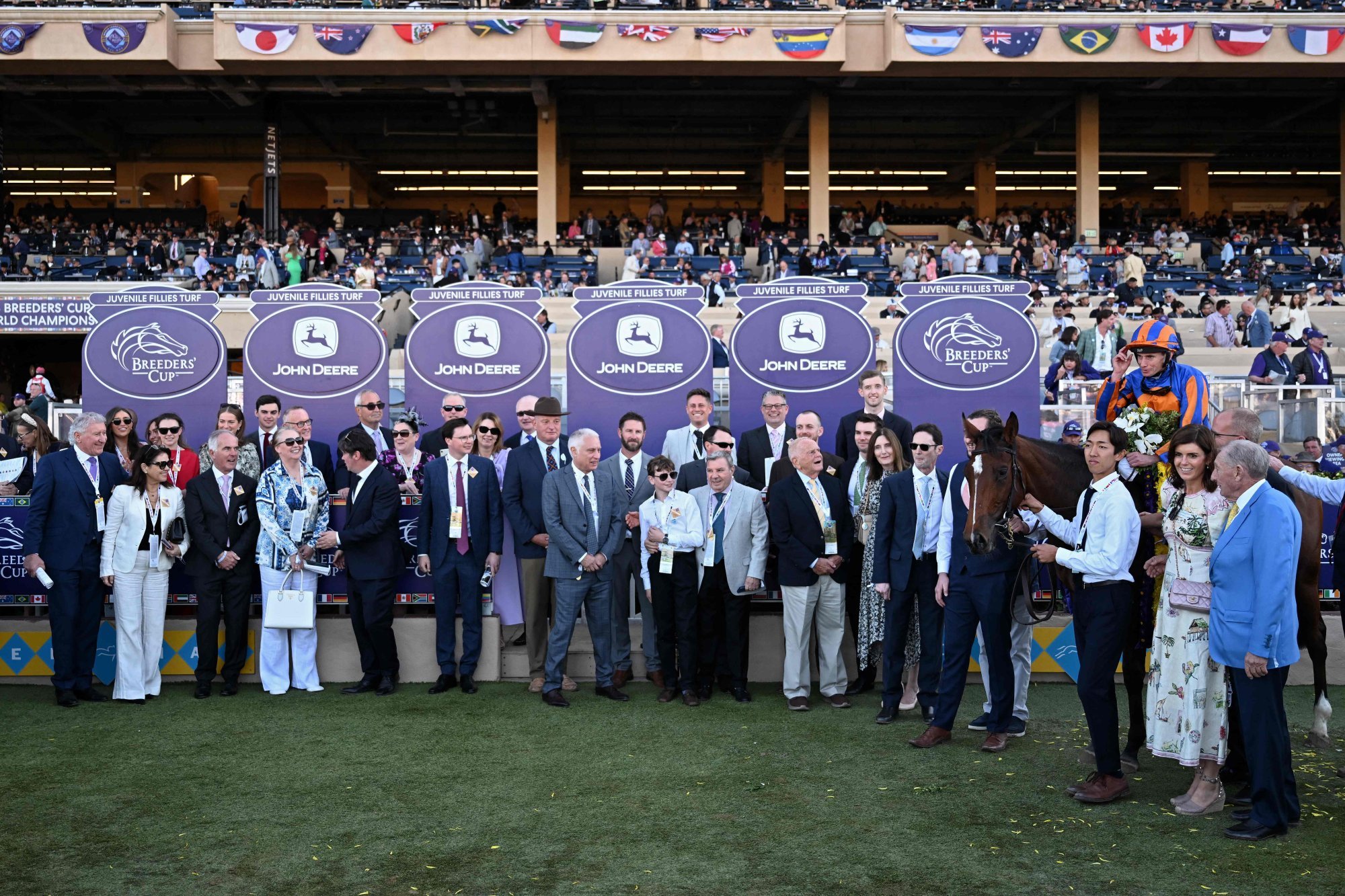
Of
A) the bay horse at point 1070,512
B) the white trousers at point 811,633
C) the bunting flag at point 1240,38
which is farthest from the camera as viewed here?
the bunting flag at point 1240,38

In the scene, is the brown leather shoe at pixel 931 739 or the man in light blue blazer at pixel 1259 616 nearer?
the man in light blue blazer at pixel 1259 616

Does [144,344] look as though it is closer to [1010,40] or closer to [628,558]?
[628,558]

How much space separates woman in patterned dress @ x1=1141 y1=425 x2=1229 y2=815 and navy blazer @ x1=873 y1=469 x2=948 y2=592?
1949 mm

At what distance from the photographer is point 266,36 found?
29.4m

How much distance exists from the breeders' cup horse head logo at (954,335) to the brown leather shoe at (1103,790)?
15.9 feet

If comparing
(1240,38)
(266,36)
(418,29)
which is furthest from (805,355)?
(1240,38)

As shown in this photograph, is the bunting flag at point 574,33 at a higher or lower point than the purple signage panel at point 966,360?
higher

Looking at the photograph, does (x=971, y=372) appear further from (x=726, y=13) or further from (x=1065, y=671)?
(x=726, y=13)

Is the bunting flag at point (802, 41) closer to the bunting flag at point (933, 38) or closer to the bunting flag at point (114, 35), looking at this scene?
the bunting flag at point (933, 38)

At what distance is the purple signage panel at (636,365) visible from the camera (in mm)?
10516

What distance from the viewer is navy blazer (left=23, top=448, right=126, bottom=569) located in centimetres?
841

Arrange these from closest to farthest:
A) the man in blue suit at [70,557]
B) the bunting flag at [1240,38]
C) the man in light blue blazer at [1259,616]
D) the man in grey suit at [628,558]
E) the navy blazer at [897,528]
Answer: the man in light blue blazer at [1259,616], the navy blazer at [897,528], the man in blue suit at [70,557], the man in grey suit at [628,558], the bunting flag at [1240,38]

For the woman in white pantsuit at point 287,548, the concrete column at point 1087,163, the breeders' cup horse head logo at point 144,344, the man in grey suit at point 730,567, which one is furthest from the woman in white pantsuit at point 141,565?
the concrete column at point 1087,163

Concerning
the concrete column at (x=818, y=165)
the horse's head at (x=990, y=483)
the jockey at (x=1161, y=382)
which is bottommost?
the horse's head at (x=990, y=483)
